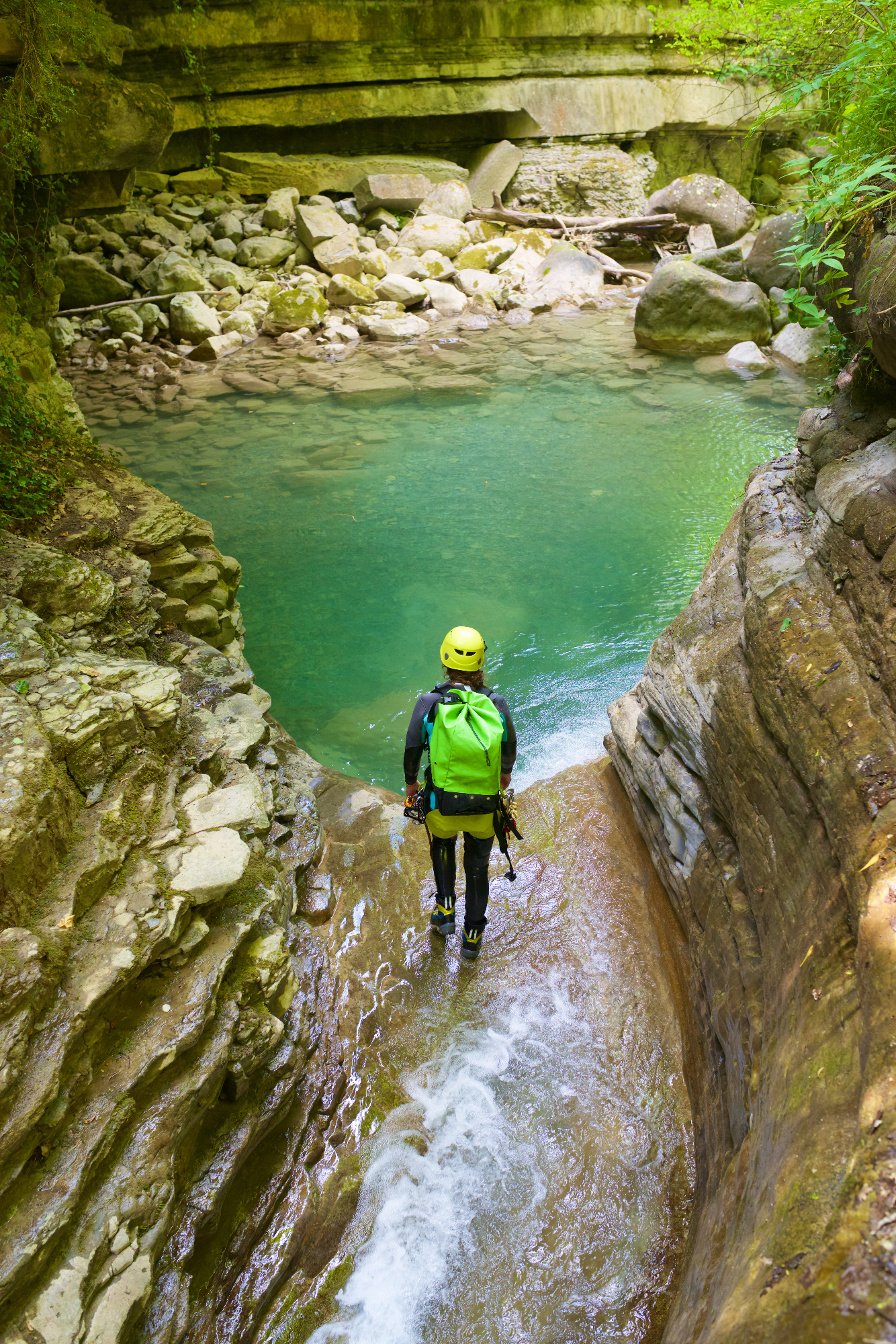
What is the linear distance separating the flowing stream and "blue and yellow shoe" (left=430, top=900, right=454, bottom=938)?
0.10 meters

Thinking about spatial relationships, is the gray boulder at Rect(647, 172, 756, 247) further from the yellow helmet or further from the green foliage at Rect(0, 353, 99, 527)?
the yellow helmet

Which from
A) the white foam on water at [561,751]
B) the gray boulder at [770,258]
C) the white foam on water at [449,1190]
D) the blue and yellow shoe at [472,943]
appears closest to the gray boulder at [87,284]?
the gray boulder at [770,258]

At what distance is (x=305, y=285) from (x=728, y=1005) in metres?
14.1

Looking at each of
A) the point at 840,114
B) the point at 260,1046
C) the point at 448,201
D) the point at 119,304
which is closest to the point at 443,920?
the point at 260,1046

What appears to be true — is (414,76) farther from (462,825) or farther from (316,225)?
(462,825)

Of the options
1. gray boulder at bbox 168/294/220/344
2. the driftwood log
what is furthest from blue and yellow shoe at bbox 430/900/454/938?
the driftwood log

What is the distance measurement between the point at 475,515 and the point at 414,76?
12659mm

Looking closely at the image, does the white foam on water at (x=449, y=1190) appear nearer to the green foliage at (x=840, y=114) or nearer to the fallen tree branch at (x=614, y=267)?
the green foliage at (x=840, y=114)

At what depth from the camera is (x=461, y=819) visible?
3500mm

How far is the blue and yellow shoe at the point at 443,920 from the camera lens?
12.7 ft

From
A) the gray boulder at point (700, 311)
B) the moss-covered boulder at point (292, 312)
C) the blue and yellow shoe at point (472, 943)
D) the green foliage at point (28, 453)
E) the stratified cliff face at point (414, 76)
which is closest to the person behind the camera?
the blue and yellow shoe at point (472, 943)

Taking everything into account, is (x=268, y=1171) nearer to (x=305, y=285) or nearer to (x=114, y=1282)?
(x=114, y=1282)

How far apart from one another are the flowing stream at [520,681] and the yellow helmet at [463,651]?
1479mm

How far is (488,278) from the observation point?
15.1m
